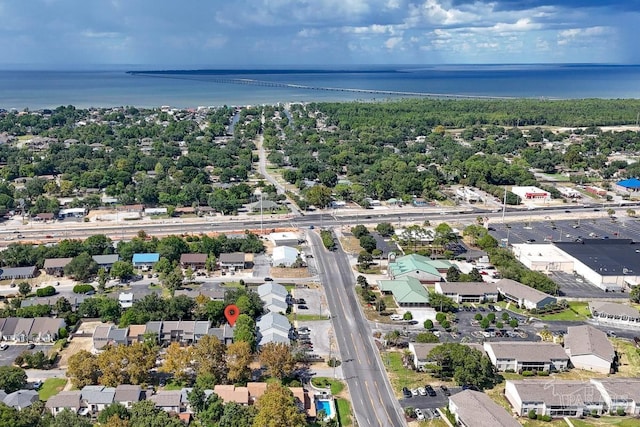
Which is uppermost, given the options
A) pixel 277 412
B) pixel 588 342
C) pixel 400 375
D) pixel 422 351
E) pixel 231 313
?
pixel 277 412

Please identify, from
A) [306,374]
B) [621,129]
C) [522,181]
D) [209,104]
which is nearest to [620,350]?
[306,374]

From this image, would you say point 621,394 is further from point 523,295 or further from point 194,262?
point 194,262

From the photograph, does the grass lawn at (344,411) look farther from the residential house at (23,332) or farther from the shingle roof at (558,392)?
the residential house at (23,332)

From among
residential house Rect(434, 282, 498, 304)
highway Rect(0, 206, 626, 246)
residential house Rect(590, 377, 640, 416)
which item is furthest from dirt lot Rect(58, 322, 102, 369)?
residential house Rect(590, 377, 640, 416)

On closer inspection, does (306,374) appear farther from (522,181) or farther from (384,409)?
(522,181)

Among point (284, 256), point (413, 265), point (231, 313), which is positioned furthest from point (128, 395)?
point (413, 265)

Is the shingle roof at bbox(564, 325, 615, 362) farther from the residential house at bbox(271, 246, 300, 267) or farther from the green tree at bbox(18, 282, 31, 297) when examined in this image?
the green tree at bbox(18, 282, 31, 297)
